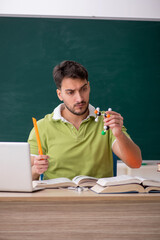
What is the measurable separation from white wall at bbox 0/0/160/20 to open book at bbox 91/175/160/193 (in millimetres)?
2187

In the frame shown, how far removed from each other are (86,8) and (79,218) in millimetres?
2394

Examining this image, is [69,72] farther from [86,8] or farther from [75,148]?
[86,8]

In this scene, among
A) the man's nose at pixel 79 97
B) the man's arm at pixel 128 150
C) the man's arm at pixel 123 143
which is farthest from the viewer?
the man's nose at pixel 79 97

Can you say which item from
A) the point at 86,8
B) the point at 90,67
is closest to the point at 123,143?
the point at 90,67

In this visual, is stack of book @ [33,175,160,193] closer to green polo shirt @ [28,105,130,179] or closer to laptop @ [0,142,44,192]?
laptop @ [0,142,44,192]

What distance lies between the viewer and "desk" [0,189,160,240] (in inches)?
46.1

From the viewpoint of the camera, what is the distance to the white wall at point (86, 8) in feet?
9.70

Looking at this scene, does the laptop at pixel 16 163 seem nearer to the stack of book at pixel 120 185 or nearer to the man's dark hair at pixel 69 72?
the stack of book at pixel 120 185

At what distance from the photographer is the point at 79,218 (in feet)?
3.86

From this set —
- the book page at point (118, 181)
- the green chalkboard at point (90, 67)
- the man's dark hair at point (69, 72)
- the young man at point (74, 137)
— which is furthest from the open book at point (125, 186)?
the green chalkboard at point (90, 67)

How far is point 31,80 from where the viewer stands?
9.79ft

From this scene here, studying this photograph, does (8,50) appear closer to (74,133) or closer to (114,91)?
(114,91)

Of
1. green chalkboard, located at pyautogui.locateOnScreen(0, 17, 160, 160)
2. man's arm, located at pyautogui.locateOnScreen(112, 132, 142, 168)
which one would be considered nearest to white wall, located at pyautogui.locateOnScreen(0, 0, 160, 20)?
green chalkboard, located at pyautogui.locateOnScreen(0, 17, 160, 160)

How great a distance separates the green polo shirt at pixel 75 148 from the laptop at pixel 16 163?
65 cm
